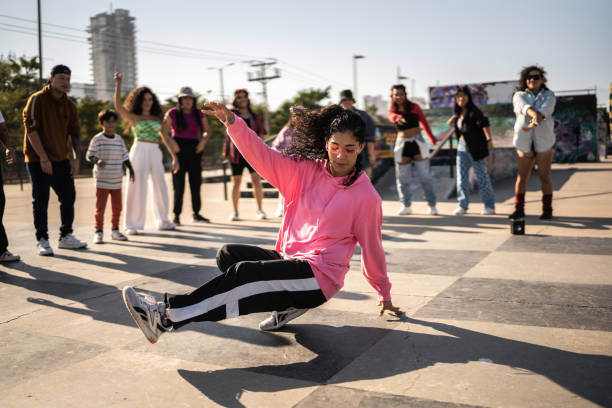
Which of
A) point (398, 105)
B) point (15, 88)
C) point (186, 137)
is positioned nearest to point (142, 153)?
point (186, 137)

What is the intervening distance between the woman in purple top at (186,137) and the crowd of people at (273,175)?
0.02 meters

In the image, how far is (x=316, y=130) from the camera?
314cm

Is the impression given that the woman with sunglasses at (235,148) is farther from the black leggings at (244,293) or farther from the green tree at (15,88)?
the green tree at (15,88)

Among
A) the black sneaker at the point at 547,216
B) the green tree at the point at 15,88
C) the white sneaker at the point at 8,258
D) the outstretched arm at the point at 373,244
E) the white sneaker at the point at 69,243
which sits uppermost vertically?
the green tree at the point at 15,88

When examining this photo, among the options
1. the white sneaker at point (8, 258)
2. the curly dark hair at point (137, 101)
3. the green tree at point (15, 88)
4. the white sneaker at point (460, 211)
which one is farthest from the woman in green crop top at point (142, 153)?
the green tree at point (15, 88)

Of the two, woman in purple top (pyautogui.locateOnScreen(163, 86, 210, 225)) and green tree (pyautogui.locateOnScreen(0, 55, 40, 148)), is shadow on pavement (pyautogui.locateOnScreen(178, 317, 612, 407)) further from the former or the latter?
green tree (pyautogui.locateOnScreen(0, 55, 40, 148))

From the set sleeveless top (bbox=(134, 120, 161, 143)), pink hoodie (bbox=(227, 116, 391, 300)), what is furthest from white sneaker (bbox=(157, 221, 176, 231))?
pink hoodie (bbox=(227, 116, 391, 300))

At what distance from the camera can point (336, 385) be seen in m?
2.50

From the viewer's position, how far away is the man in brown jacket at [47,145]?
5.87 m

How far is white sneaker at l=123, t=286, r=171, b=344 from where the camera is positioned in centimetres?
264

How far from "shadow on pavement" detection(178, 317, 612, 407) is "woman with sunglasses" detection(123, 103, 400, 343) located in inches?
11.1

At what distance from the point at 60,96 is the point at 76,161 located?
2.45ft

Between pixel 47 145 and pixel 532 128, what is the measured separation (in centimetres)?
602

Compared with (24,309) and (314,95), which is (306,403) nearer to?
(24,309)
